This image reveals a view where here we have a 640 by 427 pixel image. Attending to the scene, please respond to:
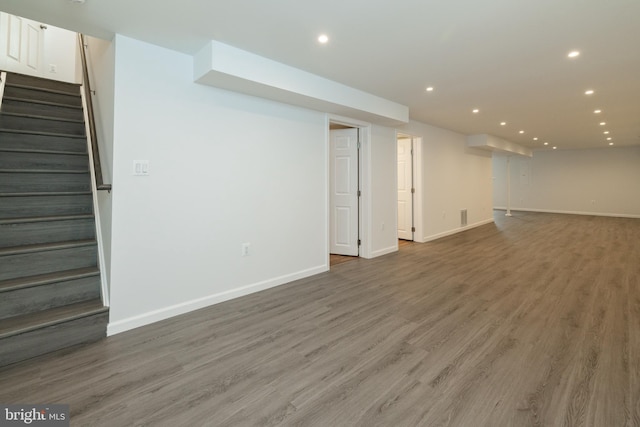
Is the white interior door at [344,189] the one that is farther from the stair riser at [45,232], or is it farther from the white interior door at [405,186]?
the stair riser at [45,232]

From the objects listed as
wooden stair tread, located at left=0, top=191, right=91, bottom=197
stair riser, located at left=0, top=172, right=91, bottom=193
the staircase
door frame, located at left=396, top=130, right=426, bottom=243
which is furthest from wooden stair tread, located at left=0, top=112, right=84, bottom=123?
door frame, located at left=396, top=130, right=426, bottom=243

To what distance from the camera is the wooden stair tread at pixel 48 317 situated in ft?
6.89

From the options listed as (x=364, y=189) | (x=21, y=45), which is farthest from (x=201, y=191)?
(x=21, y=45)

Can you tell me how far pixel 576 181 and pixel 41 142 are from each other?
1490cm

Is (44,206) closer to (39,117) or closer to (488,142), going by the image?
(39,117)

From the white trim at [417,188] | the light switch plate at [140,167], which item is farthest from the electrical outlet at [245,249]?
the white trim at [417,188]

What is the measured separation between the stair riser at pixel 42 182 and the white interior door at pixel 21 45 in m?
2.75

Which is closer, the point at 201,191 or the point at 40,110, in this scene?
the point at 201,191

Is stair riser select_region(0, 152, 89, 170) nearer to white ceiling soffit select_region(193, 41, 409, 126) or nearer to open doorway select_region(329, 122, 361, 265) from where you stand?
white ceiling soffit select_region(193, 41, 409, 126)

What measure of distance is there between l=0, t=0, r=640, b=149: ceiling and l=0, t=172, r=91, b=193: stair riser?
4.56ft

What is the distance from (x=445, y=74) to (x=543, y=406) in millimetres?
3241

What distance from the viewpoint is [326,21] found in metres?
2.38

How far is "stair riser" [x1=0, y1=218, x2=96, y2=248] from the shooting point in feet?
8.27

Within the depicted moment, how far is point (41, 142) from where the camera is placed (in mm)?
3174
